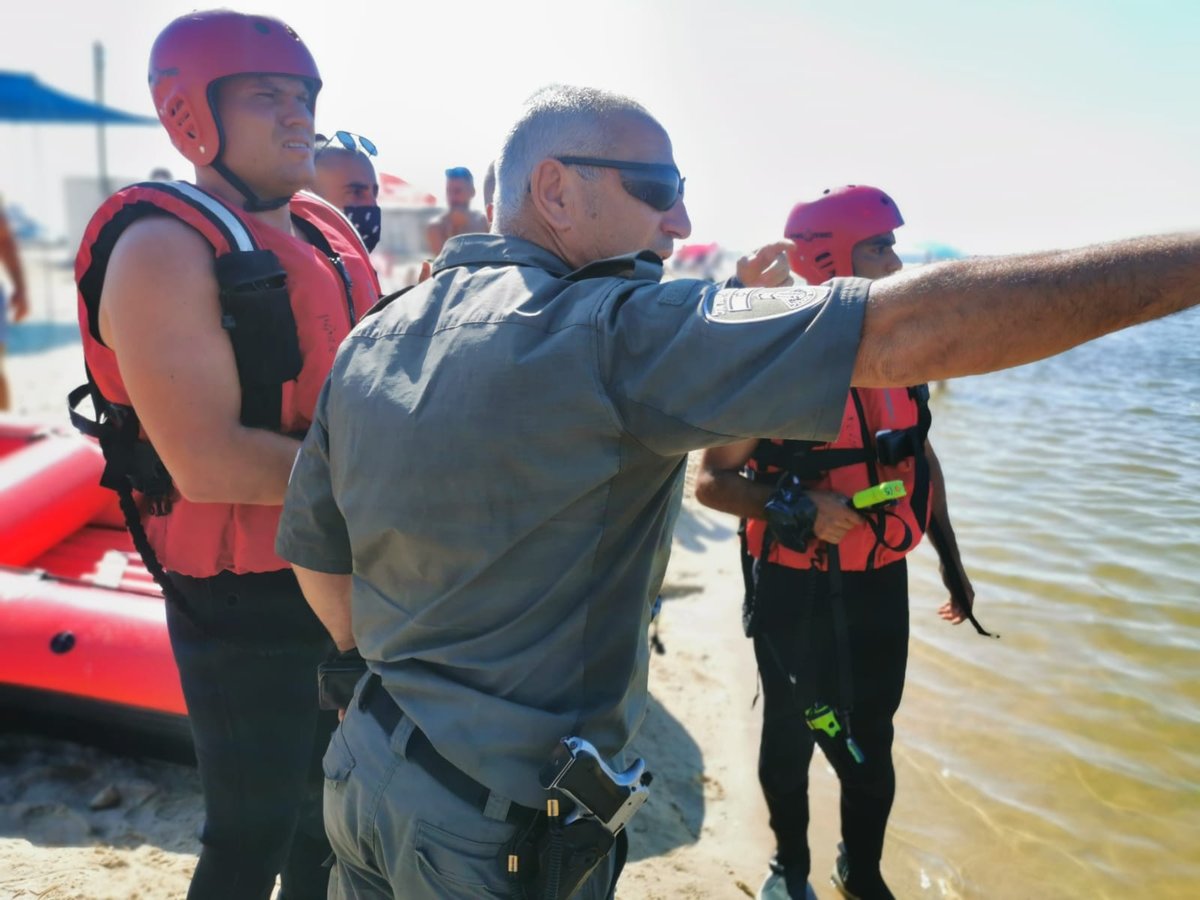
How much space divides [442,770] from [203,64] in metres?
1.69

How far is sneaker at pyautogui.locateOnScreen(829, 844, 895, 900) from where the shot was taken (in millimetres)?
3105

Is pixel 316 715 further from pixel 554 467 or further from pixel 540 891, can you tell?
pixel 554 467

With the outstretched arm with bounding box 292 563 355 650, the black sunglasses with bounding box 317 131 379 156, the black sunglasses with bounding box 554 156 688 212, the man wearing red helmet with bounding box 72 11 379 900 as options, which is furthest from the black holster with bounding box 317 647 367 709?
the black sunglasses with bounding box 317 131 379 156

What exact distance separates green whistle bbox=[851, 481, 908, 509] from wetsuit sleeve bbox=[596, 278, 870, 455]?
165cm

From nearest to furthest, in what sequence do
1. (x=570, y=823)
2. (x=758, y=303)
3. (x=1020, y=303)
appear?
(x=1020, y=303) → (x=758, y=303) → (x=570, y=823)

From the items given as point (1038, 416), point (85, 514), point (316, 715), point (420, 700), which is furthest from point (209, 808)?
point (1038, 416)

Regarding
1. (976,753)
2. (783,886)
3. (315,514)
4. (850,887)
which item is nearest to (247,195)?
(315,514)

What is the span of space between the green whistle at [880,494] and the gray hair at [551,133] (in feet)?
5.30

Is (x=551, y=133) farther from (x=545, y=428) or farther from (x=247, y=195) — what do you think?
(x=247, y=195)

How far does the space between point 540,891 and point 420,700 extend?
36 centimetres

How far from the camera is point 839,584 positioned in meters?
2.82

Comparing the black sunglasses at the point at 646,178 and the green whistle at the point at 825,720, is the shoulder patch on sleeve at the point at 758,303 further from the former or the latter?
the green whistle at the point at 825,720

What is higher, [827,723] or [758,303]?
[758,303]

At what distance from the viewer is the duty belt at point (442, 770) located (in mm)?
1377
